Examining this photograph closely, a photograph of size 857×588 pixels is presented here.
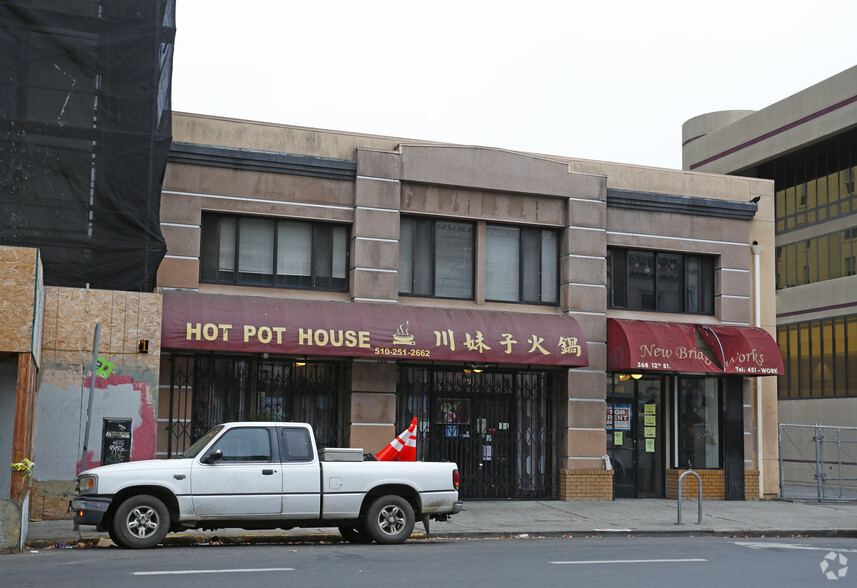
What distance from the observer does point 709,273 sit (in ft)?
79.7

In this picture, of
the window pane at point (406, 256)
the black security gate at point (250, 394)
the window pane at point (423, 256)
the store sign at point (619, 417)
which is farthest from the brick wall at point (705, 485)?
the black security gate at point (250, 394)

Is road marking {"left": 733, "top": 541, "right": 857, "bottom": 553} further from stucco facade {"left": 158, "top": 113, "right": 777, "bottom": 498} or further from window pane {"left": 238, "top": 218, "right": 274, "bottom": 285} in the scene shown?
window pane {"left": 238, "top": 218, "right": 274, "bottom": 285}

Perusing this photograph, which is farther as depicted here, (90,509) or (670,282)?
(670,282)

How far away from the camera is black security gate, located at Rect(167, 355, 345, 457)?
1956cm

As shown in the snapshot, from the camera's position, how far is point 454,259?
22141 mm

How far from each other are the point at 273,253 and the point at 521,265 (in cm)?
558

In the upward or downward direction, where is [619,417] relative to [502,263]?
downward

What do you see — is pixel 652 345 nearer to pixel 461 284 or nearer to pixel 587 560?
pixel 461 284

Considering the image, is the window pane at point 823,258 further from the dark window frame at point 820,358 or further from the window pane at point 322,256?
the window pane at point 322,256

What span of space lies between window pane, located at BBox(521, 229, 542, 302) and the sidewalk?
4630 millimetres

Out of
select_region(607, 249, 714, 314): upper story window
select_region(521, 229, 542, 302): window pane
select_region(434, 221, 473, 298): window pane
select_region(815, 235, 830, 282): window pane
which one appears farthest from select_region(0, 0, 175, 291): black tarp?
select_region(815, 235, 830, 282): window pane

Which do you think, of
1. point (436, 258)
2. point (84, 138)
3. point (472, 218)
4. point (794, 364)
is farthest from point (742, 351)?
point (794, 364)

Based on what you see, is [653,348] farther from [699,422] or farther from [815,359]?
[815,359]

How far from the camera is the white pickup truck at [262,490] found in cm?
1327
